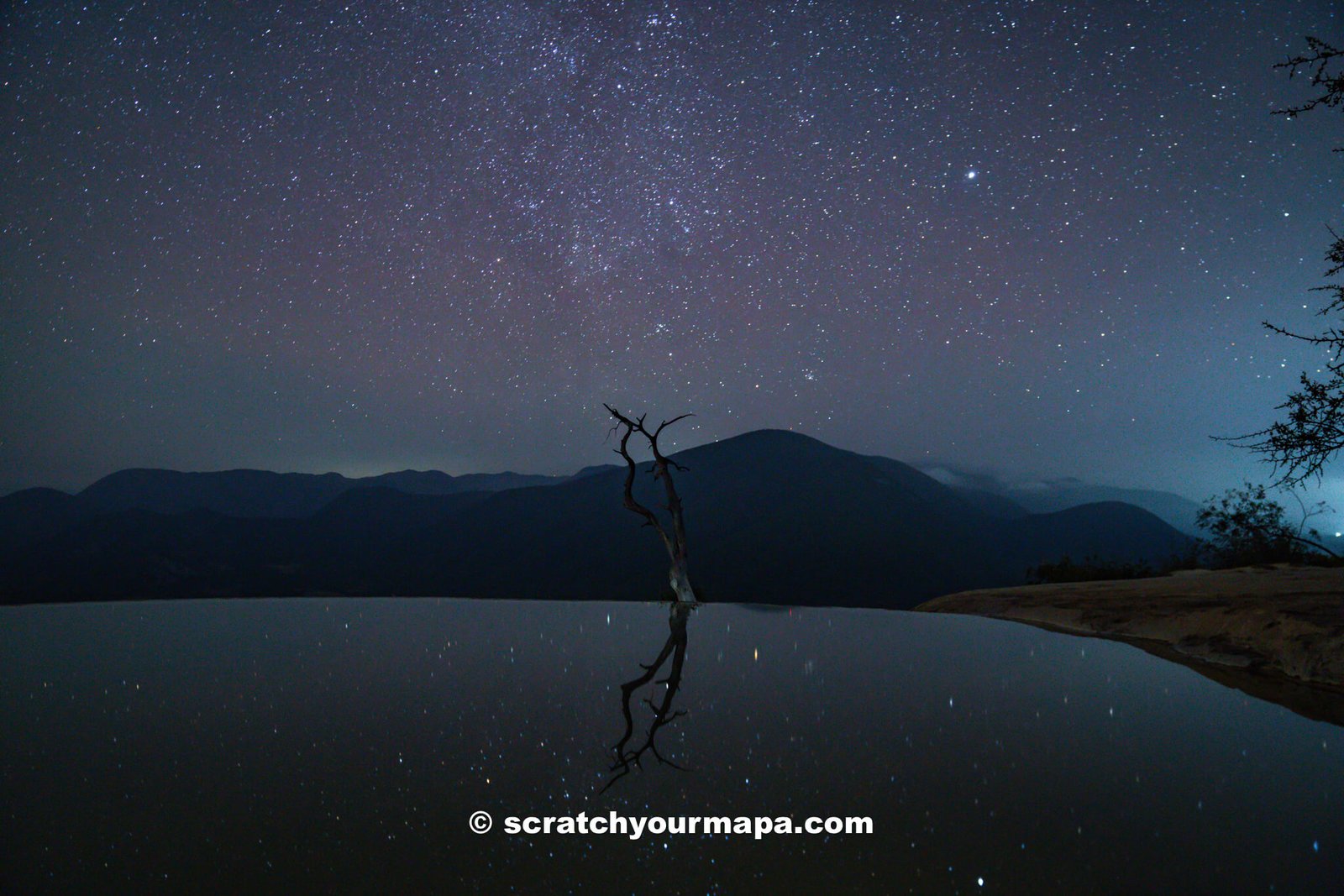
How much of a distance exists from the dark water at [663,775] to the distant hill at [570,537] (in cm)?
6386

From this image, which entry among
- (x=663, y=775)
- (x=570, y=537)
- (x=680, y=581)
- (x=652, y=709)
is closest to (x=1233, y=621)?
(x=652, y=709)

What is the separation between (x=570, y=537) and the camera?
102500 mm

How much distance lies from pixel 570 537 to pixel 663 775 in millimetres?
100326

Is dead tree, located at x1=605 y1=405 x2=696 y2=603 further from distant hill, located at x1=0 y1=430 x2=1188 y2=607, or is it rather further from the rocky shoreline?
distant hill, located at x1=0 y1=430 x2=1188 y2=607

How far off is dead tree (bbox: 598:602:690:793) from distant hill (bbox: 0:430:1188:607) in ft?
203

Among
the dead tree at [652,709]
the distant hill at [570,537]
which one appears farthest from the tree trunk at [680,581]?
the distant hill at [570,537]

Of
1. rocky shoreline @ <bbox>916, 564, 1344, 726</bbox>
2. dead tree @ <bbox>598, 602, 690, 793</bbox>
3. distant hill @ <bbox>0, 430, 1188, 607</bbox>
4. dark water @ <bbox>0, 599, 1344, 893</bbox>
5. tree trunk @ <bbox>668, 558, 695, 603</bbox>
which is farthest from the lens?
distant hill @ <bbox>0, 430, 1188, 607</bbox>

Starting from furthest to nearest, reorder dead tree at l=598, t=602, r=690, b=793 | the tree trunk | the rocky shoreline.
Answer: the tree trunk, the rocky shoreline, dead tree at l=598, t=602, r=690, b=793

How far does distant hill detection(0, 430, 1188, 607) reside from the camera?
74688 millimetres

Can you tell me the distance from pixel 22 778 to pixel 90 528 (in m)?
101

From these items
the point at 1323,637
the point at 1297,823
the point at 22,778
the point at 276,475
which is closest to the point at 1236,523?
the point at 1323,637

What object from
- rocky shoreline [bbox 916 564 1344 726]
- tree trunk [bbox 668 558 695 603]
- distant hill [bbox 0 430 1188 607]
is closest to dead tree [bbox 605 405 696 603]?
tree trunk [bbox 668 558 695 603]

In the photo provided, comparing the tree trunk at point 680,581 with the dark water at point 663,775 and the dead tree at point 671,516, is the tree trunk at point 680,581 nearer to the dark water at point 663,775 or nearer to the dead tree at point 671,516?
the dead tree at point 671,516

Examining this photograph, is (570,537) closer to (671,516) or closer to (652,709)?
(671,516)
